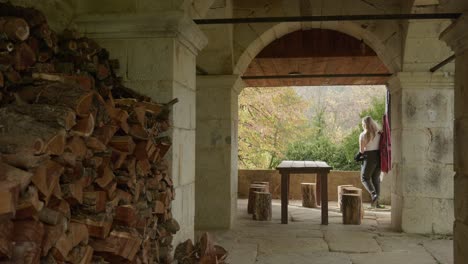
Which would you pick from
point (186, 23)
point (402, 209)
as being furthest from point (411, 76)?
point (186, 23)

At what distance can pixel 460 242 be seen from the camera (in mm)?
3123

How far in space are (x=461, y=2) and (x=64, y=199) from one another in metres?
2.88

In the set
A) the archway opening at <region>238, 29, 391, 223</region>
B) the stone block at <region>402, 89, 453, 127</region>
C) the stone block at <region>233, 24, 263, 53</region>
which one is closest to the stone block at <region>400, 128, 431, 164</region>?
the stone block at <region>402, 89, 453, 127</region>

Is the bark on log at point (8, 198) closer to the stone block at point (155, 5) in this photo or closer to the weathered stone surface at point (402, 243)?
the stone block at point (155, 5)

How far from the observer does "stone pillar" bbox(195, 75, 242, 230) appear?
6039 mm

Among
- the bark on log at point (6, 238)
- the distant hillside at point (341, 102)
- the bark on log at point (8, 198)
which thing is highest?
the distant hillside at point (341, 102)

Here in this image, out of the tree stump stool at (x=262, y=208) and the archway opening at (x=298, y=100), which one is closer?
the tree stump stool at (x=262, y=208)

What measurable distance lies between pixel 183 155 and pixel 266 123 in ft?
35.6

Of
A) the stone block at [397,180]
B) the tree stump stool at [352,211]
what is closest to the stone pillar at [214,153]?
the tree stump stool at [352,211]

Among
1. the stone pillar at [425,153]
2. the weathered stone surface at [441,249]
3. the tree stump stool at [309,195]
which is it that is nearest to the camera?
the weathered stone surface at [441,249]

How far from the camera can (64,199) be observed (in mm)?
1699

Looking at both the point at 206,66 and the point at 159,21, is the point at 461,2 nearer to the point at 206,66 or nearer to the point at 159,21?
the point at 159,21

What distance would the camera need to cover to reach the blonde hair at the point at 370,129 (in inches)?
293

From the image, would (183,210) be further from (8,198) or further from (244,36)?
(244,36)
